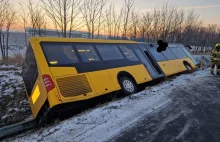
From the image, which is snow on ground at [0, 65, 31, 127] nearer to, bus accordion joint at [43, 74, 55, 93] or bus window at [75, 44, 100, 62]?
bus accordion joint at [43, 74, 55, 93]

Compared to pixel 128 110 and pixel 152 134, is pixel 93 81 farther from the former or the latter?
pixel 152 134

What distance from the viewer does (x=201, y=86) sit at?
7598 mm

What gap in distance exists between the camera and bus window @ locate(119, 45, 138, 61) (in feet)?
24.8

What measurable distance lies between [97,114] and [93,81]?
4.08ft

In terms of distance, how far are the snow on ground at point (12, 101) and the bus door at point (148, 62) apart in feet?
15.1

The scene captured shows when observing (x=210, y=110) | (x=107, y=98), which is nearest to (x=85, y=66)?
(x=107, y=98)

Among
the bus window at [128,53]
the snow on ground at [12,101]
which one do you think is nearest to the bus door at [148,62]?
the bus window at [128,53]

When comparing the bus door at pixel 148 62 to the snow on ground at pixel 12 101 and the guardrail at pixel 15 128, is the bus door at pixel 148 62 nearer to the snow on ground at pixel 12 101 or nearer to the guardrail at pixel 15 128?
the snow on ground at pixel 12 101

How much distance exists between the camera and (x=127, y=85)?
6.73 m

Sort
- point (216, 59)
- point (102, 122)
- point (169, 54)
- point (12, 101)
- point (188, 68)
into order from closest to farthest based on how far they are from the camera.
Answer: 1. point (102, 122)
2. point (12, 101)
3. point (169, 54)
4. point (216, 59)
5. point (188, 68)

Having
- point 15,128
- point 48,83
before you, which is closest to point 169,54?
point 48,83

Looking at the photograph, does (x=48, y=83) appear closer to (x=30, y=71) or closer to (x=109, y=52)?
(x=30, y=71)

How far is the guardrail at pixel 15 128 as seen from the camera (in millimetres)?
4635

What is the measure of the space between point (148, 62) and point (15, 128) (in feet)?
18.1
